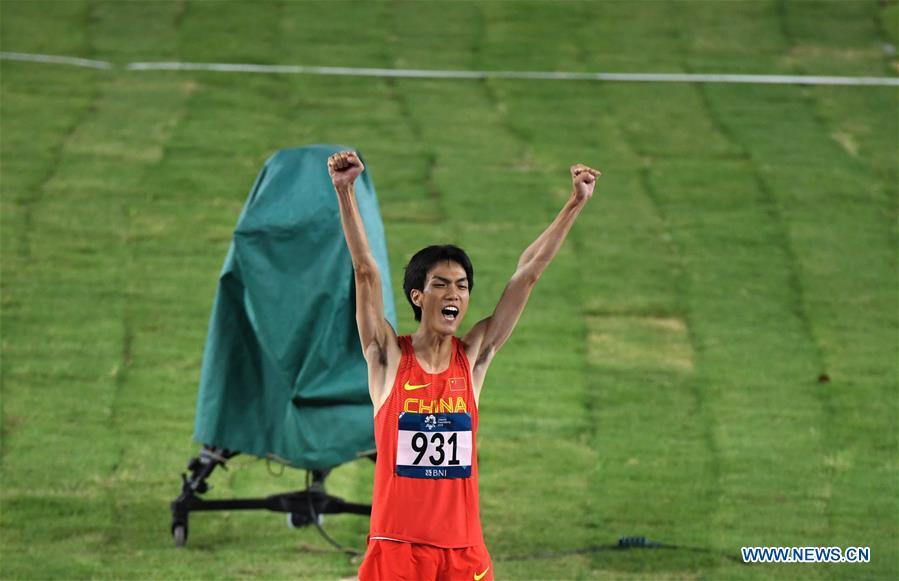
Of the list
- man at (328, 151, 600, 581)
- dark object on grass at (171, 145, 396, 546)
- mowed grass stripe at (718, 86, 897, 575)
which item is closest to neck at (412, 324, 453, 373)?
man at (328, 151, 600, 581)

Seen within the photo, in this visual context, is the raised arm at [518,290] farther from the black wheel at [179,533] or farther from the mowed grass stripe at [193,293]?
the black wheel at [179,533]

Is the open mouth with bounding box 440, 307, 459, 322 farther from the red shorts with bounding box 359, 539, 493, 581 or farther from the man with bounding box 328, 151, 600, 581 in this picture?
the red shorts with bounding box 359, 539, 493, 581

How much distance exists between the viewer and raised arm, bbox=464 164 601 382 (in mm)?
6039

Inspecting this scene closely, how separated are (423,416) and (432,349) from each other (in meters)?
0.29

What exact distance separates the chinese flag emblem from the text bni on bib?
0.44ft

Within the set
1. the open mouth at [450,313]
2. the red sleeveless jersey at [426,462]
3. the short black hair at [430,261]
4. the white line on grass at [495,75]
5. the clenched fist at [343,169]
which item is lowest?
the red sleeveless jersey at [426,462]

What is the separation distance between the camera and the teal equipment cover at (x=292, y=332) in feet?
28.1

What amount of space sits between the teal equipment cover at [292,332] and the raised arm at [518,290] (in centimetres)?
238

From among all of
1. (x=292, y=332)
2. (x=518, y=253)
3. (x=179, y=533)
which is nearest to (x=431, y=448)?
(x=292, y=332)

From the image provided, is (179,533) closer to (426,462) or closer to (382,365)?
(382,365)

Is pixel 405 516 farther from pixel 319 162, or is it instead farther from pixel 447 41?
pixel 447 41

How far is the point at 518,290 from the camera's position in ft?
20.1

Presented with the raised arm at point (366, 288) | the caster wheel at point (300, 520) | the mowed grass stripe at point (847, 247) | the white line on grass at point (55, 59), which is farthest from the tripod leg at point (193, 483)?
the white line on grass at point (55, 59)

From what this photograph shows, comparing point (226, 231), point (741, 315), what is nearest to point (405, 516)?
point (741, 315)
